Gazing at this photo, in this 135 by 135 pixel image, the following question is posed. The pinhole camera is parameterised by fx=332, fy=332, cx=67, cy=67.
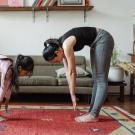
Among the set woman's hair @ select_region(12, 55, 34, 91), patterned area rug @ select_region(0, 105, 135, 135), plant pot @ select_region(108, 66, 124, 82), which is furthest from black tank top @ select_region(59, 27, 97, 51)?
plant pot @ select_region(108, 66, 124, 82)

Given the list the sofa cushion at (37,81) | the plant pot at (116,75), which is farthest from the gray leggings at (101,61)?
the plant pot at (116,75)

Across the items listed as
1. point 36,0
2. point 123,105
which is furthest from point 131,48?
point 36,0

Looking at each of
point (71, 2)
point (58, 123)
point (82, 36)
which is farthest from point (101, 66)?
point (71, 2)

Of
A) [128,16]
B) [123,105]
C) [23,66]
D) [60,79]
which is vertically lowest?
[123,105]

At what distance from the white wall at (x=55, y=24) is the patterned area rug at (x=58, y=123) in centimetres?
176

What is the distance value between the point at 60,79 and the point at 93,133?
1834 millimetres

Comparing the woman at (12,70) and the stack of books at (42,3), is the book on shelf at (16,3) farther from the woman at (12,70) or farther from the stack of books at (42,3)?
the woman at (12,70)

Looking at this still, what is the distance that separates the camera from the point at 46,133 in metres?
2.71

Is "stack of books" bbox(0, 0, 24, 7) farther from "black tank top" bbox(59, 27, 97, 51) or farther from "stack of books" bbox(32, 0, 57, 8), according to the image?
"black tank top" bbox(59, 27, 97, 51)

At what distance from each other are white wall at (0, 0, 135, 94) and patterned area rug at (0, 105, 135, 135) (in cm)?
176

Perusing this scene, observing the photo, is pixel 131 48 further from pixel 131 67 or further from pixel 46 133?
pixel 46 133

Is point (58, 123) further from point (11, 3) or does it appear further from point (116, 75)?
point (11, 3)

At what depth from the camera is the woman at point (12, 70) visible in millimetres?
2950

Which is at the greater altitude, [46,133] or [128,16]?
[128,16]
